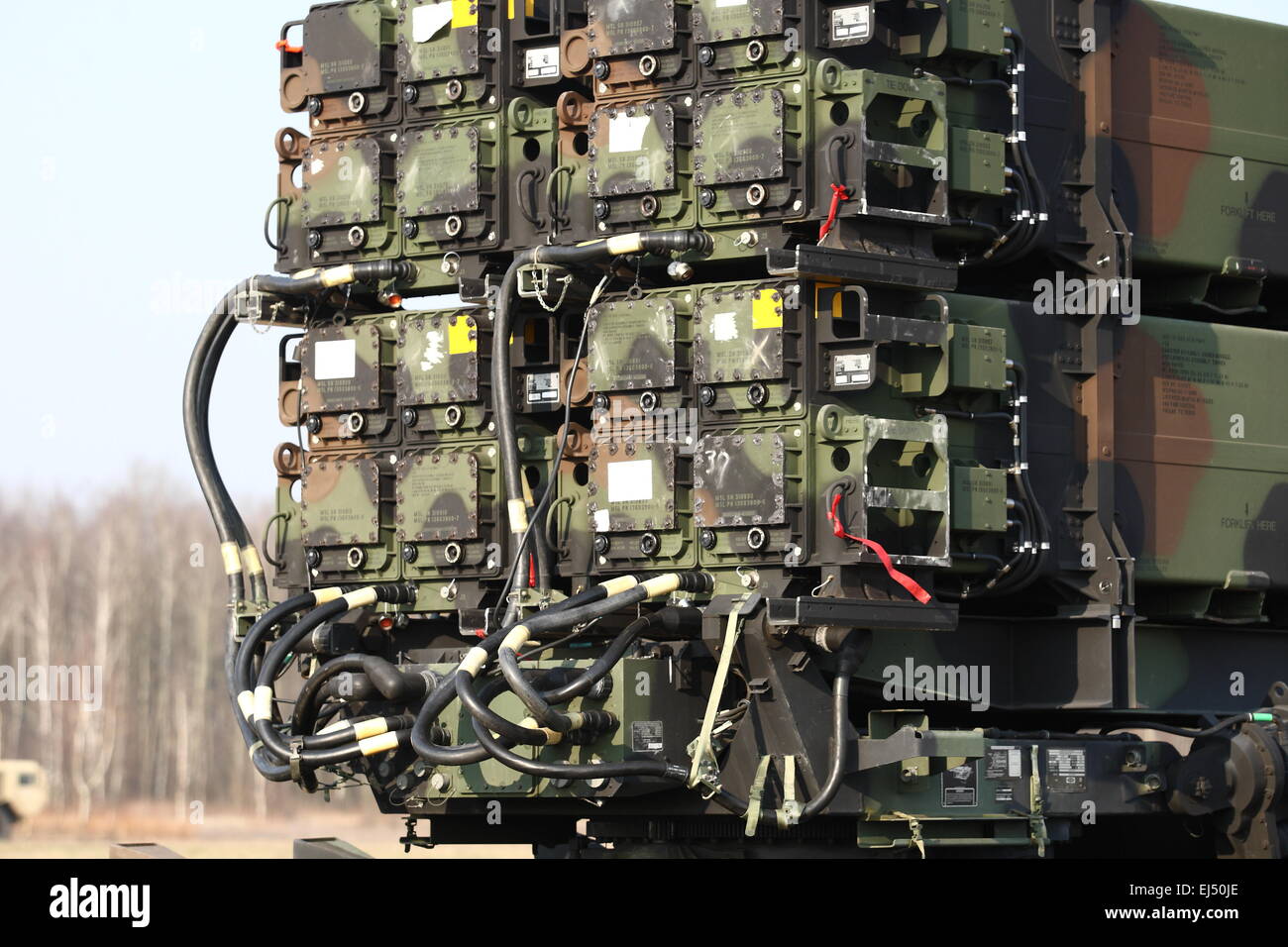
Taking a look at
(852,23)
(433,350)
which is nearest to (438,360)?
(433,350)

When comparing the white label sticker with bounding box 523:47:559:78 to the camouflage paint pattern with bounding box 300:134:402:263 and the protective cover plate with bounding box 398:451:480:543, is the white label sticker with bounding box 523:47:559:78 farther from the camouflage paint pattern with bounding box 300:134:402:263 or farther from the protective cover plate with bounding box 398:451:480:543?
the protective cover plate with bounding box 398:451:480:543

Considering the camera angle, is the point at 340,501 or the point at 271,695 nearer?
the point at 271,695

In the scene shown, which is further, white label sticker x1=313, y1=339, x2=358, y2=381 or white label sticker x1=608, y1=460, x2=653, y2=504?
white label sticker x1=313, y1=339, x2=358, y2=381

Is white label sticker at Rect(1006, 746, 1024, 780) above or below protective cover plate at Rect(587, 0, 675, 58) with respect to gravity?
below

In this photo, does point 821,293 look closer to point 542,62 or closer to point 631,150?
point 631,150

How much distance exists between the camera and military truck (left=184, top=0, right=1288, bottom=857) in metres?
14.8

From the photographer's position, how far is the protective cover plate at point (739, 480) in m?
14.7

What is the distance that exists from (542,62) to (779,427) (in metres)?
3.35

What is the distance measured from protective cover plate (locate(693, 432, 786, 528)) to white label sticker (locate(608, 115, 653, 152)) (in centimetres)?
197

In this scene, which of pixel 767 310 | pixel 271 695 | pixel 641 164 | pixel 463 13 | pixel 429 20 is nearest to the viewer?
pixel 767 310

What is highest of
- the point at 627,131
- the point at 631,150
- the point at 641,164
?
the point at 627,131

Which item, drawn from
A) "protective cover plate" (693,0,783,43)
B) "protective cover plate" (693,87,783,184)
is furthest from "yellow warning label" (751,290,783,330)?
"protective cover plate" (693,0,783,43)

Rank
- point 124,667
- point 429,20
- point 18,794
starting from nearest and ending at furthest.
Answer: point 18,794, point 429,20, point 124,667

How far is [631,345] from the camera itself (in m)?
15.5
